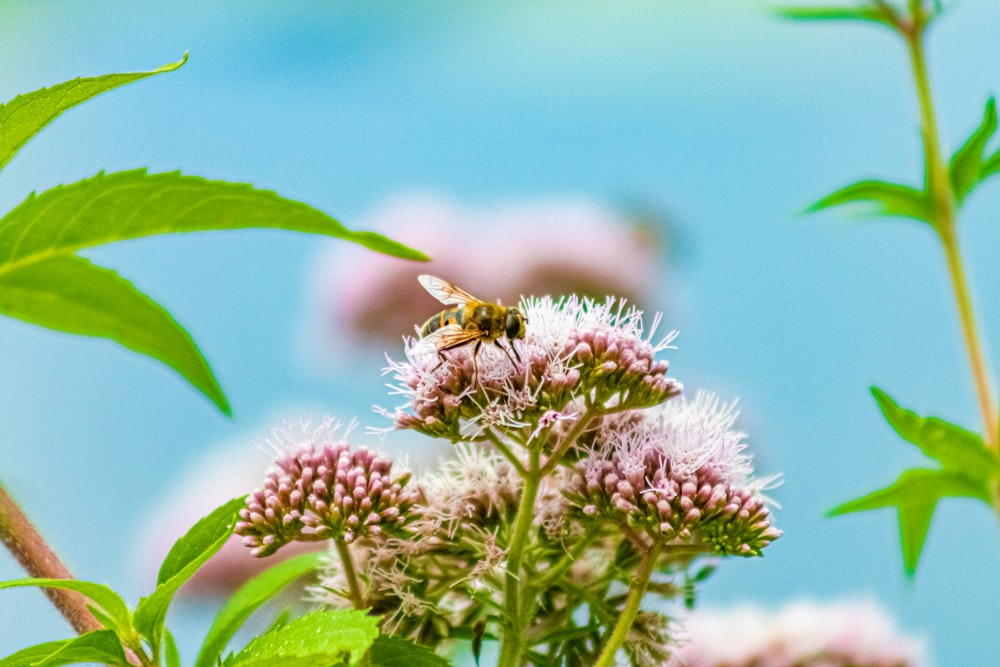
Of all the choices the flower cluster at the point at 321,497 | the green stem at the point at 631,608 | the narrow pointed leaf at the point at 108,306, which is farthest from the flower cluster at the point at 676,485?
the narrow pointed leaf at the point at 108,306

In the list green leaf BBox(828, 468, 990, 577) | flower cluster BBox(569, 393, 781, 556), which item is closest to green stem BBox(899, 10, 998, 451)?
green leaf BBox(828, 468, 990, 577)

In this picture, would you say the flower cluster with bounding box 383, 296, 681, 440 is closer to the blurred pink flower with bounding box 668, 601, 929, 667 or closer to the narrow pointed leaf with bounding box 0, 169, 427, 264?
the narrow pointed leaf with bounding box 0, 169, 427, 264

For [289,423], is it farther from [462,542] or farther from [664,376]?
[664,376]

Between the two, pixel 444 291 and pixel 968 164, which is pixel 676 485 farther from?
pixel 968 164

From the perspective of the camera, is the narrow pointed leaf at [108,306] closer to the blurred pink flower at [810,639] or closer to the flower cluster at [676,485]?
the flower cluster at [676,485]

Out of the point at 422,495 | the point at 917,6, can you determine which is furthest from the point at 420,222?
the point at 422,495
